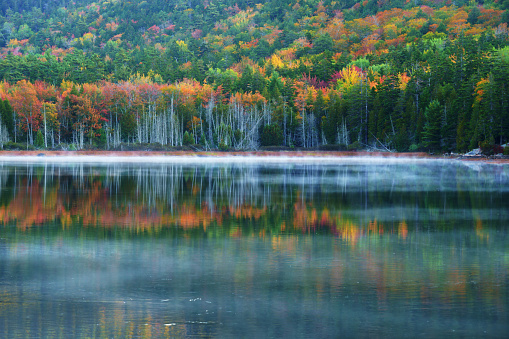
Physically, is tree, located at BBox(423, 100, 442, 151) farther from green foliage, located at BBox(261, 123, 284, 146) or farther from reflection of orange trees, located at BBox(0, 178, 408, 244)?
reflection of orange trees, located at BBox(0, 178, 408, 244)

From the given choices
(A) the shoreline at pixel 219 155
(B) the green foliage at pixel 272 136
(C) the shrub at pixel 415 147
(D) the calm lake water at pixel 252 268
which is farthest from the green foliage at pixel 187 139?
(D) the calm lake water at pixel 252 268

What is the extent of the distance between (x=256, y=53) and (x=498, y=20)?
54039mm

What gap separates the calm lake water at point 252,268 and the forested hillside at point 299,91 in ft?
138

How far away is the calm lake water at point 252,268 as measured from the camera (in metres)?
7.73

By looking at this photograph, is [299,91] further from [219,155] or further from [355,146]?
[219,155]

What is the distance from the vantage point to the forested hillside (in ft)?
224

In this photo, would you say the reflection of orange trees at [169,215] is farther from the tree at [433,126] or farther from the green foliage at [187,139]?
the green foliage at [187,139]

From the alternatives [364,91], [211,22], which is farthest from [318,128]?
[211,22]

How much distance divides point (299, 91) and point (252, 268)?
83840mm

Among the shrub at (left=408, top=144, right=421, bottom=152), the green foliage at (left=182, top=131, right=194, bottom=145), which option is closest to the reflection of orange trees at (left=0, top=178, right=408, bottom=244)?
the shrub at (left=408, top=144, right=421, bottom=152)

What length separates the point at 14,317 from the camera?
783cm

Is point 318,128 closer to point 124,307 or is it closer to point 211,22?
point 124,307

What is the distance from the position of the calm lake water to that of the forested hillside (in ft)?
138

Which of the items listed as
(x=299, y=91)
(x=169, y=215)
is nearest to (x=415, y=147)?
(x=299, y=91)
